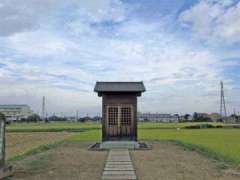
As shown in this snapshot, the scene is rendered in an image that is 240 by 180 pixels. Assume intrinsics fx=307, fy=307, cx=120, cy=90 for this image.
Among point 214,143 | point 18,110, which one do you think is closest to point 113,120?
point 214,143

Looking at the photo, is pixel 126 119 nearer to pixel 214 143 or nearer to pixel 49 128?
pixel 214 143

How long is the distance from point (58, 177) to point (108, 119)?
9445 millimetres

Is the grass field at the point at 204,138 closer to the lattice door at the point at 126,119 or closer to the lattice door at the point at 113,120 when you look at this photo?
the lattice door at the point at 126,119

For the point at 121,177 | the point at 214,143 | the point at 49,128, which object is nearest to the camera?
the point at 121,177

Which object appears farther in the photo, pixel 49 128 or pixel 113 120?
pixel 49 128

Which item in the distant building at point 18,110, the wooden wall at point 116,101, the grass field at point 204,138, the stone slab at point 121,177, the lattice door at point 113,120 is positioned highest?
the distant building at point 18,110

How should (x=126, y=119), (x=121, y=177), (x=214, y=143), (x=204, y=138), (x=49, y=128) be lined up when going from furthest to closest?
(x=49, y=128), (x=204, y=138), (x=214, y=143), (x=126, y=119), (x=121, y=177)

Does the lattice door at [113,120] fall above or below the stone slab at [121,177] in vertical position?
above

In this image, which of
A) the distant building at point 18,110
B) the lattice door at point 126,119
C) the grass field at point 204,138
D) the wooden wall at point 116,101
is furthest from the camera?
the distant building at point 18,110

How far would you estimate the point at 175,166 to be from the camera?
10.0 m

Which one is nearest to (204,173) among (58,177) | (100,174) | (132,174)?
(132,174)

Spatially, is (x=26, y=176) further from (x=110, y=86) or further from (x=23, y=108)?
(x=23, y=108)

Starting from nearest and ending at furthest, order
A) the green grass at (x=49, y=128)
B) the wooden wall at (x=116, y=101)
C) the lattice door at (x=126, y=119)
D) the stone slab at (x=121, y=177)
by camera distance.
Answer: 1. the stone slab at (x=121, y=177)
2. the lattice door at (x=126, y=119)
3. the wooden wall at (x=116, y=101)
4. the green grass at (x=49, y=128)

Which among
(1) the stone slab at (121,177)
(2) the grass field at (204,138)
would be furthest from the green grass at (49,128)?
(1) the stone slab at (121,177)
